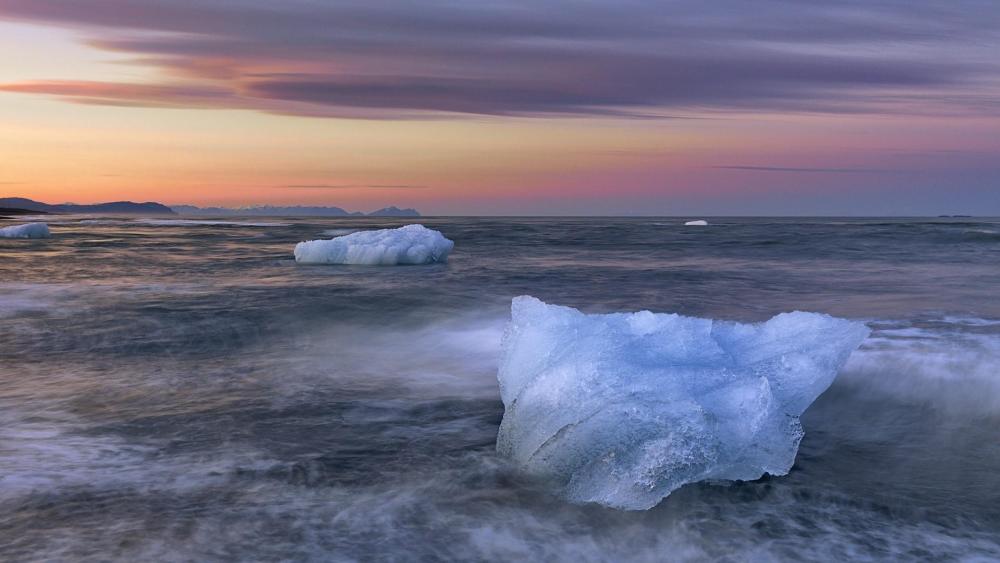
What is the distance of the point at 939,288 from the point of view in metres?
15.0

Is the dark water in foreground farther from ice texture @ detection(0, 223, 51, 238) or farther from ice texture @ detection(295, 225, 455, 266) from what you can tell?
ice texture @ detection(0, 223, 51, 238)

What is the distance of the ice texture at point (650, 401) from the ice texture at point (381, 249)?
1602cm

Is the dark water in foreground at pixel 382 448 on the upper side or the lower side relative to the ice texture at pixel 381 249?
lower

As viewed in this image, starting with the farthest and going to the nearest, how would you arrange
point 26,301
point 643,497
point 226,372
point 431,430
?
1. point 26,301
2. point 226,372
3. point 431,430
4. point 643,497

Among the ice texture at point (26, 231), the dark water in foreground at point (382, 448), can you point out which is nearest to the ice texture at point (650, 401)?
the dark water in foreground at point (382, 448)

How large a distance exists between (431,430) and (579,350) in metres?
1.34

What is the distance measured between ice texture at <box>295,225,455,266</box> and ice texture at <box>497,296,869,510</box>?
1602 centimetres

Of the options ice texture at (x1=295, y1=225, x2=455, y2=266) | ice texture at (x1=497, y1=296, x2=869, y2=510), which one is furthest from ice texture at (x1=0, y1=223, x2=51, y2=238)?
ice texture at (x1=497, y1=296, x2=869, y2=510)

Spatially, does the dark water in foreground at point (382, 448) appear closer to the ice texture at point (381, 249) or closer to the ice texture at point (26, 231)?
the ice texture at point (381, 249)

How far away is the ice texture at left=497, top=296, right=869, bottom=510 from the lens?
13.9 feet

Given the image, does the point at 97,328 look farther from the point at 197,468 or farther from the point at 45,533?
the point at 45,533

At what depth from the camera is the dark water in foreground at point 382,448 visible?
370 cm

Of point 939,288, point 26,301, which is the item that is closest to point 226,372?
point 26,301

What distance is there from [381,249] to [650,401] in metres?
17.3
